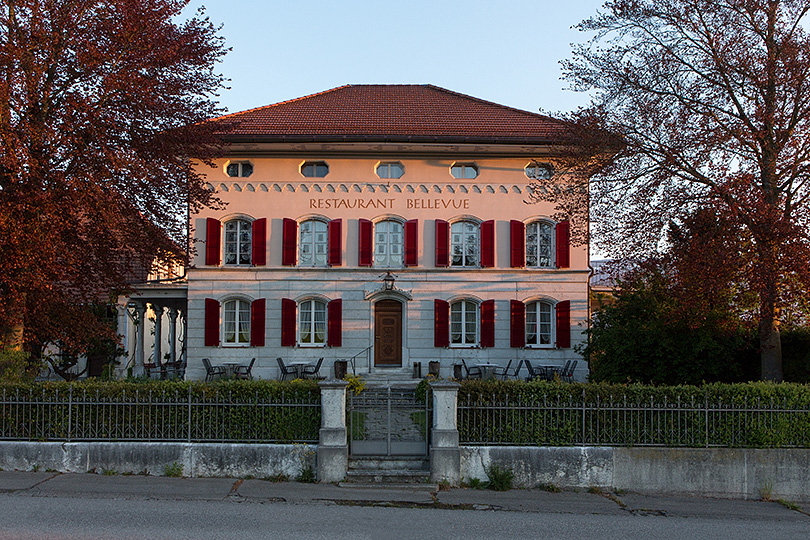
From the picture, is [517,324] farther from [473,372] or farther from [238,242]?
[238,242]

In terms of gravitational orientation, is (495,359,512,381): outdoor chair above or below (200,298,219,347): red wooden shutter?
below

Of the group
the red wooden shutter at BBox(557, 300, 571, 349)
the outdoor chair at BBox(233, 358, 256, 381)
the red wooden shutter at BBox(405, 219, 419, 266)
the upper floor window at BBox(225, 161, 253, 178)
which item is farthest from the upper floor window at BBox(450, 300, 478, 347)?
the upper floor window at BBox(225, 161, 253, 178)

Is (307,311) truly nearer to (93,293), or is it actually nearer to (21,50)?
(93,293)

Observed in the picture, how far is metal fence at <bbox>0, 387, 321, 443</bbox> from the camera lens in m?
9.09

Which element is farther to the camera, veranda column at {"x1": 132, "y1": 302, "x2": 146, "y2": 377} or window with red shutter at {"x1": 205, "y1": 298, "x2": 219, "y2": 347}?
veranda column at {"x1": 132, "y1": 302, "x2": 146, "y2": 377}

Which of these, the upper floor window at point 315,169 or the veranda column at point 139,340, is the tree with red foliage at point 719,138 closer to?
the upper floor window at point 315,169

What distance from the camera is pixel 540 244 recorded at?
2112 centimetres

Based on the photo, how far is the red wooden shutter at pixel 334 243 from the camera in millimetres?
20641

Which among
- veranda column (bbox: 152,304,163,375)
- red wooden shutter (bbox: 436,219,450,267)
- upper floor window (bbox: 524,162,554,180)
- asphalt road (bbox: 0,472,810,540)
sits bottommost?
asphalt road (bbox: 0,472,810,540)

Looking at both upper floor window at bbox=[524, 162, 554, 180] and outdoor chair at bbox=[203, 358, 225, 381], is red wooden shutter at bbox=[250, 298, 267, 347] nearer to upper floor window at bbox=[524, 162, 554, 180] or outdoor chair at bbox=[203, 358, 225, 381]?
outdoor chair at bbox=[203, 358, 225, 381]

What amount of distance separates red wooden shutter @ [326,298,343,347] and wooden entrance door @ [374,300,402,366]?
1116 mm

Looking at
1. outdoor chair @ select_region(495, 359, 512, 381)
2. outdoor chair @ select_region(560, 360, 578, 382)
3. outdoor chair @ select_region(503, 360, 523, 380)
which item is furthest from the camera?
outdoor chair @ select_region(495, 359, 512, 381)

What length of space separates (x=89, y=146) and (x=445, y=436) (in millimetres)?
8258

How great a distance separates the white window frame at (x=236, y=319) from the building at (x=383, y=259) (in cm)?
4
